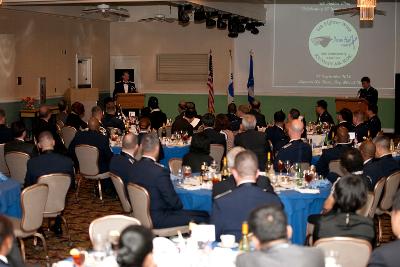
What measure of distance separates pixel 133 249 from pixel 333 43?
18.5m

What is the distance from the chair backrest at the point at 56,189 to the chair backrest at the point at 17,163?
5.75ft

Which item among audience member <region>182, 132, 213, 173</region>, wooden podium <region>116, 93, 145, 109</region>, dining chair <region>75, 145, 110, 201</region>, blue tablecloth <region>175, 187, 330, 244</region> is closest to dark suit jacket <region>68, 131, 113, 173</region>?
dining chair <region>75, 145, 110, 201</region>

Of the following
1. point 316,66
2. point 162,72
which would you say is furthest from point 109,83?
point 316,66

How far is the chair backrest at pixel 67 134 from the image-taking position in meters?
13.7

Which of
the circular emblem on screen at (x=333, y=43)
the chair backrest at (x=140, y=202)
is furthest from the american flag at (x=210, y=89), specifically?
the chair backrest at (x=140, y=202)

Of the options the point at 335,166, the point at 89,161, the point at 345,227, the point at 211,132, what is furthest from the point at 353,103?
the point at 345,227

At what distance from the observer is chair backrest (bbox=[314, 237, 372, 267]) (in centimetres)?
538

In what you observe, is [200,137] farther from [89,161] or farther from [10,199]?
[89,161]

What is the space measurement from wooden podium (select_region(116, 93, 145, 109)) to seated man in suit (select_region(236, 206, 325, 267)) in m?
17.5

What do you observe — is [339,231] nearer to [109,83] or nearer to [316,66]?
[316,66]

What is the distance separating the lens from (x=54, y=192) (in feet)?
27.6

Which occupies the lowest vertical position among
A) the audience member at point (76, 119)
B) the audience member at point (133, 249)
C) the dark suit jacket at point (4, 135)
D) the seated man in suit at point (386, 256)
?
the seated man in suit at point (386, 256)

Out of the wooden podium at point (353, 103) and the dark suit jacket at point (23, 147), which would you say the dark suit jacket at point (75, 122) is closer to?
the dark suit jacket at point (23, 147)

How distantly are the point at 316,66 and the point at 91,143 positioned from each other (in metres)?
11.7
